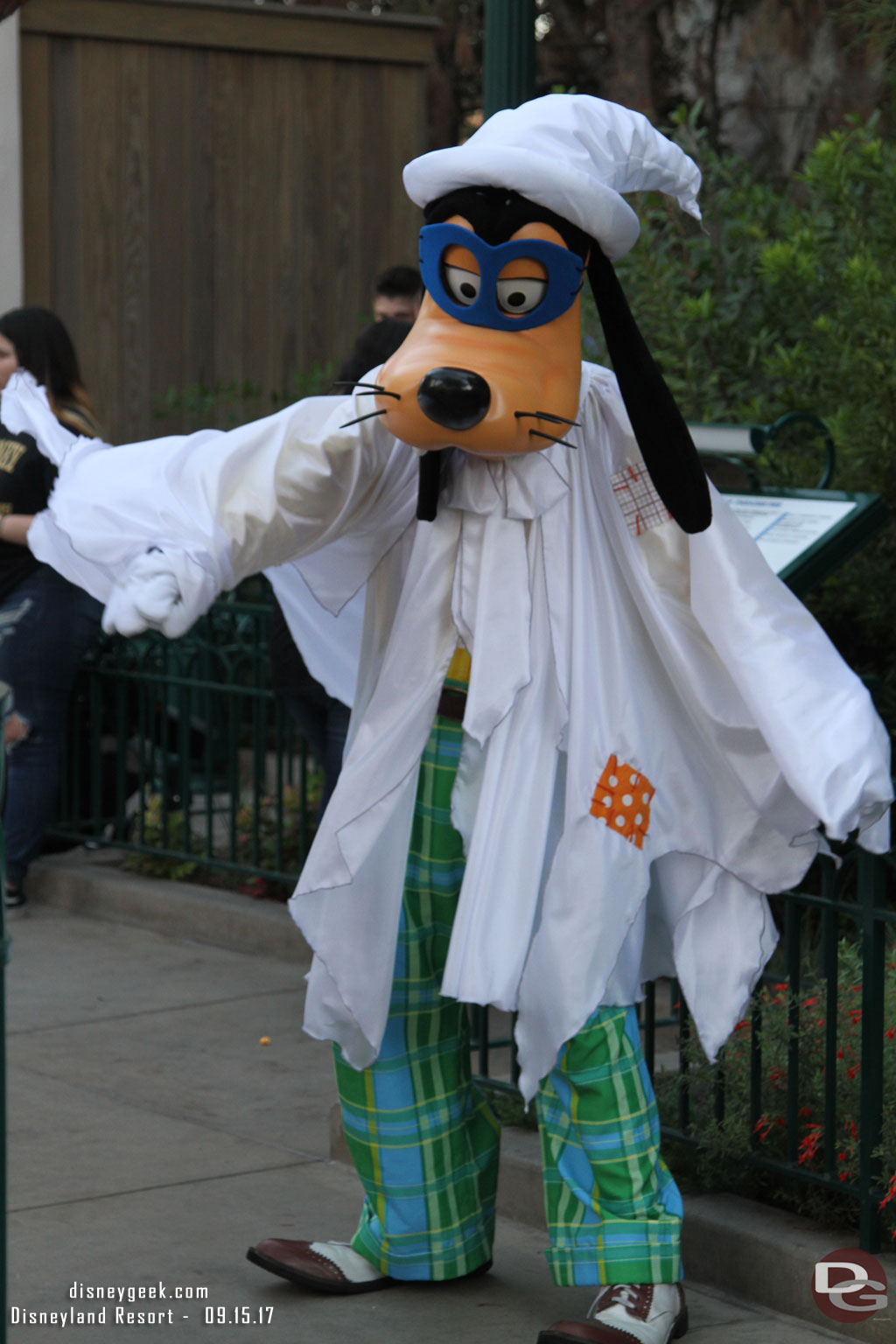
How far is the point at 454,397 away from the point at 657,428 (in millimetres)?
373

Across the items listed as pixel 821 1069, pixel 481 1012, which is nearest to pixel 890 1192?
pixel 821 1069

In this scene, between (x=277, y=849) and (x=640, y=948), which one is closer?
(x=640, y=948)

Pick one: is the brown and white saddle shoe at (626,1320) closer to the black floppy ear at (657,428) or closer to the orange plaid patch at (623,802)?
the orange plaid patch at (623,802)

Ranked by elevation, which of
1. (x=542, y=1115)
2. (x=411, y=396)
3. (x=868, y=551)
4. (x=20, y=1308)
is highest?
(x=411, y=396)

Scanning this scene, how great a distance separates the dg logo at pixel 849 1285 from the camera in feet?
10.9

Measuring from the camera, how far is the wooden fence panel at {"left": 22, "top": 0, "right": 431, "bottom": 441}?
8.43 metres

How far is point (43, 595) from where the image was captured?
6457 millimetres

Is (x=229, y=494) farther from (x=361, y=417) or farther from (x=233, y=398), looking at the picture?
(x=233, y=398)

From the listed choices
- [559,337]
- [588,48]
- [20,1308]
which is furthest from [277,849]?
[588,48]

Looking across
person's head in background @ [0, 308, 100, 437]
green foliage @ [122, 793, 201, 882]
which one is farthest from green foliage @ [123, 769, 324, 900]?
person's head in background @ [0, 308, 100, 437]

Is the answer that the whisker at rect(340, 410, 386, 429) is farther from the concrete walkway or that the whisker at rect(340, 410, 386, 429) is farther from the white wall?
the white wall

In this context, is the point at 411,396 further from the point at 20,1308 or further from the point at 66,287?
the point at 66,287

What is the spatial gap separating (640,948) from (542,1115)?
34 centimetres

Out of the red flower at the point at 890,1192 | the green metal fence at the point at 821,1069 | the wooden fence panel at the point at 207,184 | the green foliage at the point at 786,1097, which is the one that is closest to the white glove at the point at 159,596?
the green metal fence at the point at 821,1069
